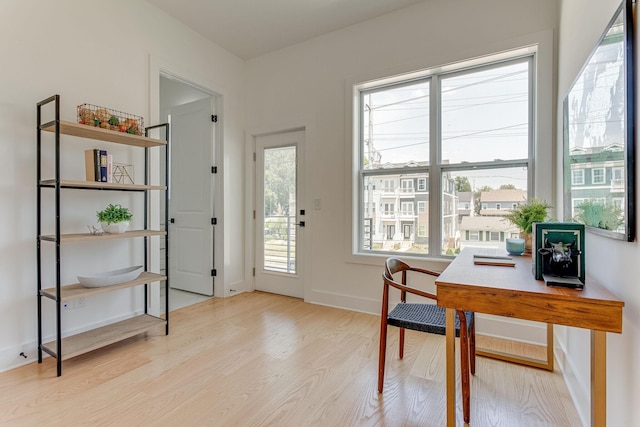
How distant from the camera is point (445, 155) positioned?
9.41ft

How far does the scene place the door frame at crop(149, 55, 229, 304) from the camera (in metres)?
2.90

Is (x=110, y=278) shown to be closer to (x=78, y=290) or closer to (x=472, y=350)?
(x=78, y=290)

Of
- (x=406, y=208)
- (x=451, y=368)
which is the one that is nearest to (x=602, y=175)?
(x=451, y=368)

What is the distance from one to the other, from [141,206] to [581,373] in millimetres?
3395

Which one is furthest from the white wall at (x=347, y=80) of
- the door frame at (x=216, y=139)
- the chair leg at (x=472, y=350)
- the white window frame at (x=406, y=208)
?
the chair leg at (x=472, y=350)

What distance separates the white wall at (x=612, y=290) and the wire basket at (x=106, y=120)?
9.62 ft

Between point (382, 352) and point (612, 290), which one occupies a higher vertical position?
point (612, 290)

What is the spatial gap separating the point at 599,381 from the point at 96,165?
118 inches

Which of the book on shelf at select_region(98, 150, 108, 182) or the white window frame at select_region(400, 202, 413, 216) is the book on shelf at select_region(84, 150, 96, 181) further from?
the white window frame at select_region(400, 202, 413, 216)

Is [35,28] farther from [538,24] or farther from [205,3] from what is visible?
[538,24]

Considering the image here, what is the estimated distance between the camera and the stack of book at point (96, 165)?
223cm

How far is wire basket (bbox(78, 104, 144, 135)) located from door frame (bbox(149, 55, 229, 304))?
0.45 meters

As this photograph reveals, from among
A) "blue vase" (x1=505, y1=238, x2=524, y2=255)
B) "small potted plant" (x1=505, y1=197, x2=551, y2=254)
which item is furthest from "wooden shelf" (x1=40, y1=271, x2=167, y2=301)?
"small potted plant" (x1=505, y1=197, x2=551, y2=254)

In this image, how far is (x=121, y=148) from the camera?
106 inches
